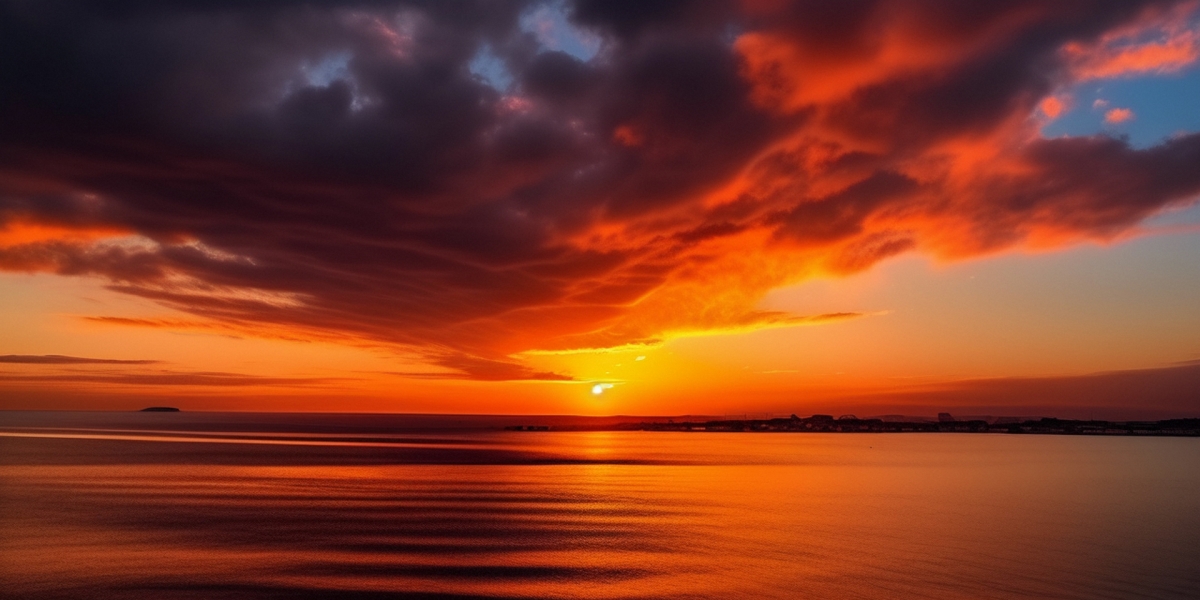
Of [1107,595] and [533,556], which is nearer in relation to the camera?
[1107,595]

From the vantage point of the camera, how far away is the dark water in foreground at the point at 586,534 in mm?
23125

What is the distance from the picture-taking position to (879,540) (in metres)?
31.3

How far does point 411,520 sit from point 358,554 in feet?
28.1

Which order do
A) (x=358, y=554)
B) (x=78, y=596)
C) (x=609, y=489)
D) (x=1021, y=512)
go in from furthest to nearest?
1. (x=609, y=489)
2. (x=1021, y=512)
3. (x=358, y=554)
4. (x=78, y=596)

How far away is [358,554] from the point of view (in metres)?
27.1

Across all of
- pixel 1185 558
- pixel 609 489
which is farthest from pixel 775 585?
pixel 609 489

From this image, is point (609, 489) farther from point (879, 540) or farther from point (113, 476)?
point (113, 476)

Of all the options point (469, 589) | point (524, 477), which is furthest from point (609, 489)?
point (469, 589)

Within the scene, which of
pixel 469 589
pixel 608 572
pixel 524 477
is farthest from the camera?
pixel 524 477

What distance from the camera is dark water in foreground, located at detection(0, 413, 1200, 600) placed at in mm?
23125

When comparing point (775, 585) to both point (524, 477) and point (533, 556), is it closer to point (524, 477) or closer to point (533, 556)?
point (533, 556)

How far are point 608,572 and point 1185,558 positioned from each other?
2133 cm

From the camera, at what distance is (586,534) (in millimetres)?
32500

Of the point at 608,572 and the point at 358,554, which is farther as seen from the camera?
the point at 358,554
